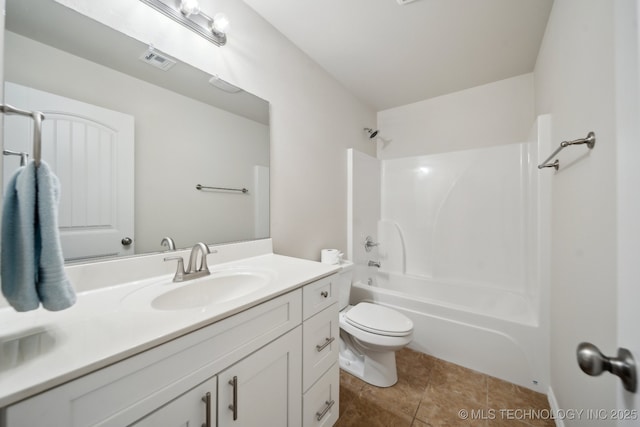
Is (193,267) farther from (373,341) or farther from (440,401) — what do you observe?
(440,401)

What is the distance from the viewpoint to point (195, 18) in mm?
1118

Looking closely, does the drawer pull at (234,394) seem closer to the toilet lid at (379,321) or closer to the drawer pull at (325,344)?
the drawer pull at (325,344)

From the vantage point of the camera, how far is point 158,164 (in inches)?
40.8

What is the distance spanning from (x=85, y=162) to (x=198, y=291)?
64cm

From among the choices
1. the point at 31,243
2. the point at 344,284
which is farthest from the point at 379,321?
the point at 31,243

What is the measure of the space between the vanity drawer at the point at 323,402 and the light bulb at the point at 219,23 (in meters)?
1.80

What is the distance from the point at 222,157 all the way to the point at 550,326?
7.43ft

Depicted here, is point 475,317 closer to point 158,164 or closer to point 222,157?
point 222,157

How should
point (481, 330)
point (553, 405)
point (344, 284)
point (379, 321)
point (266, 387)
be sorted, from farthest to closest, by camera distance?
point (344, 284)
point (481, 330)
point (379, 321)
point (553, 405)
point (266, 387)

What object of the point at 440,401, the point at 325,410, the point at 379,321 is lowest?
the point at 440,401

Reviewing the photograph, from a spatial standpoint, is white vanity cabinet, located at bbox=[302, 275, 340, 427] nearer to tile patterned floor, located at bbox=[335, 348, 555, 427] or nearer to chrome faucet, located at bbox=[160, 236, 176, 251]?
tile patterned floor, located at bbox=[335, 348, 555, 427]

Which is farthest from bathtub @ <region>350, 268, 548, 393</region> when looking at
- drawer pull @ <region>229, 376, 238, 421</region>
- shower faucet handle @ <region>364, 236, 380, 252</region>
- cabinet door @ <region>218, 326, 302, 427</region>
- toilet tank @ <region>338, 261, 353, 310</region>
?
drawer pull @ <region>229, 376, 238, 421</region>

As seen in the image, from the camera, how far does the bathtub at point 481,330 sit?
150 centimetres

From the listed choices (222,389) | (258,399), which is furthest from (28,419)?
(258,399)
